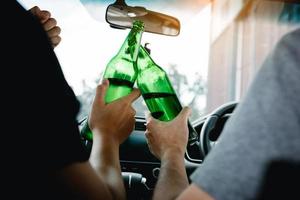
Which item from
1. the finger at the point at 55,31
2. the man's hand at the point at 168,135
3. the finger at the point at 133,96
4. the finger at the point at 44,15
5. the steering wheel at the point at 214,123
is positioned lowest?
the steering wheel at the point at 214,123

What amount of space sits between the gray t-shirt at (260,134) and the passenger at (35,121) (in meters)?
0.23

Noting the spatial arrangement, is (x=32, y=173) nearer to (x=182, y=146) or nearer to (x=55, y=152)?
Result: (x=55, y=152)

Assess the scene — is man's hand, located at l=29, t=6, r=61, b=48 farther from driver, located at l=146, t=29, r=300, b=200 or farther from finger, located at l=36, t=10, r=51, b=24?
driver, located at l=146, t=29, r=300, b=200

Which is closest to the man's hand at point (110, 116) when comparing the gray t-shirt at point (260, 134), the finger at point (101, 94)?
the finger at point (101, 94)

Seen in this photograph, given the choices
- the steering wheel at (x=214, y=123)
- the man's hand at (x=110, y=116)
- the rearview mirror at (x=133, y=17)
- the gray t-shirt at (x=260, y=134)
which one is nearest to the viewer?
the gray t-shirt at (x=260, y=134)

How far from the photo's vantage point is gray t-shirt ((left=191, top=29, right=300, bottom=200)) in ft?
1.59

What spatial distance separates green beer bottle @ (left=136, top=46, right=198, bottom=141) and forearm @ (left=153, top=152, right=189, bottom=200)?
151 millimetres

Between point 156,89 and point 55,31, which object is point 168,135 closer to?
point 156,89

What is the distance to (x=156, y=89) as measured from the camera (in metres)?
1.17

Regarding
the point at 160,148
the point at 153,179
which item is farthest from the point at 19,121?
the point at 153,179

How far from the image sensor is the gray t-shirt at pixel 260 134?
48cm

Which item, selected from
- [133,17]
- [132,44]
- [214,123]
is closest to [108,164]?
[132,44]

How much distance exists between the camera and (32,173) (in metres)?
0.65

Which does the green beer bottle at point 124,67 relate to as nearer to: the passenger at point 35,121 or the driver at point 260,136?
the passenger at point 35,121
